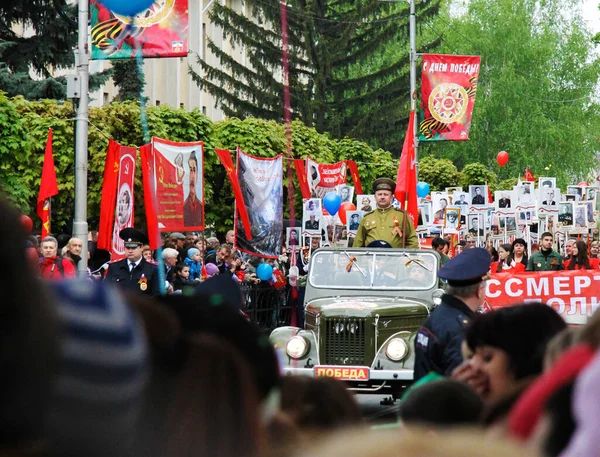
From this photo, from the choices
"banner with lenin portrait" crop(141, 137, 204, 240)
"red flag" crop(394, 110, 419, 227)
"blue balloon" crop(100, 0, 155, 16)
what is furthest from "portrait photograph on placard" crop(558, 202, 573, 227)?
"blue balloon" crop(100, 0, 155, 16)

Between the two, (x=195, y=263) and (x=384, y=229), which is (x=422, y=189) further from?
(x=384, y=229)

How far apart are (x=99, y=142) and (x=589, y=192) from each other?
12631 millimetres

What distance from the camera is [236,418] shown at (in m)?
1.61

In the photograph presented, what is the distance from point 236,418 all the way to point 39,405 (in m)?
0.41

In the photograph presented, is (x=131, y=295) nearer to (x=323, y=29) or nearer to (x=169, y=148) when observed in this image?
(x=169, y=148)

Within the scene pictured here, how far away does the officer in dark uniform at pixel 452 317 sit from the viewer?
5668 mm

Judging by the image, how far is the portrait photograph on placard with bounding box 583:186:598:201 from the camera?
30.6 metres

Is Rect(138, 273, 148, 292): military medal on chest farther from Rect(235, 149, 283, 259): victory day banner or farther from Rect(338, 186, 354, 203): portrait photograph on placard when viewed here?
Rect(338, 186, 354, 203): portrait photograph on placard

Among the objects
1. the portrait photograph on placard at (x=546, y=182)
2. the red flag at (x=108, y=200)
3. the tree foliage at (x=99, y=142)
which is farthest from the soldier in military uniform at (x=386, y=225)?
the portrait photograph on placard at (x=546, y=182)

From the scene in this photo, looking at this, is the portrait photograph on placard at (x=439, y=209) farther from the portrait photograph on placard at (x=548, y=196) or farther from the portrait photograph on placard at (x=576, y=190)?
the portrait photograph on placard at (x=548, y=196)

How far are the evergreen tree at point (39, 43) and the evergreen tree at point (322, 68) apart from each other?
1724 cm

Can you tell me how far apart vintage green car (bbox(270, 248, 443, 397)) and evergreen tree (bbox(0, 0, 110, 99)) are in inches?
572

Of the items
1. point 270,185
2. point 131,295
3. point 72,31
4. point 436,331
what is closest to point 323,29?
point 72,31

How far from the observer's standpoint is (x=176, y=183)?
802 inches
